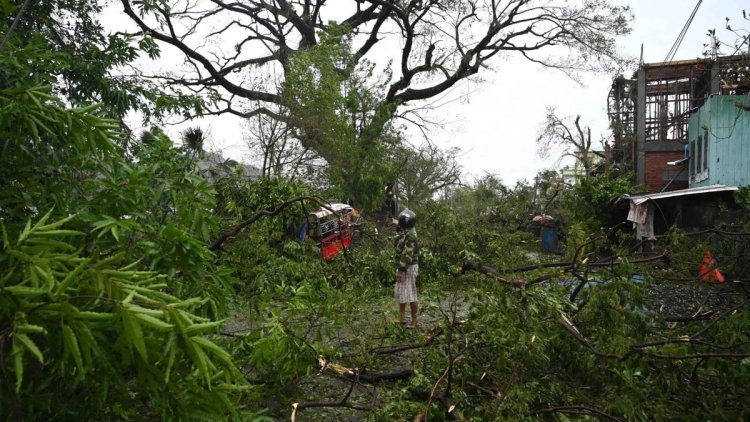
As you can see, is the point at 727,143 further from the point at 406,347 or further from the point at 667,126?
the point at 406,347

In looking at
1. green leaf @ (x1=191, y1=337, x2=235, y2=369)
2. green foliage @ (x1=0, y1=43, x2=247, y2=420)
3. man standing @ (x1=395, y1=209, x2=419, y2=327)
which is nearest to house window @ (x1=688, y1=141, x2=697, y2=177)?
man standing @ (x1=395, y1=209, x2=419, y2=327)

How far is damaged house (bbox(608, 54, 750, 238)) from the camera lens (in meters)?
12.7

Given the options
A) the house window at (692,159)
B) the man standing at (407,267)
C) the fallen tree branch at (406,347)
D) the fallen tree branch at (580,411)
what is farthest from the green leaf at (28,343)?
the house window at (692,159)

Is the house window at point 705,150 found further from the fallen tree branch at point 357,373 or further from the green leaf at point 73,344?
the green leaf at point 73,344

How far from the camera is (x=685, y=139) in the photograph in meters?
20.3

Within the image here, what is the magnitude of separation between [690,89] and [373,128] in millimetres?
11772

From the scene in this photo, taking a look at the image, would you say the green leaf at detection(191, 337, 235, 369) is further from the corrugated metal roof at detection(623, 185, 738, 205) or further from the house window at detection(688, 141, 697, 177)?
the house window at detection(688, 141, 697, 177)

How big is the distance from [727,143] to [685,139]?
21.9 ft

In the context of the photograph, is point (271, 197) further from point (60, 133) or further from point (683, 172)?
point (683, 172)

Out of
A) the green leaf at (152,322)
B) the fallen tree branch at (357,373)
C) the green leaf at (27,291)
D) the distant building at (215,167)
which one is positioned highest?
the distant building at (215,167)

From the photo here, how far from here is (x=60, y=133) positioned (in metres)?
2.26

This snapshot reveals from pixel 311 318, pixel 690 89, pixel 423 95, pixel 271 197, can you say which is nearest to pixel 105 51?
pixel 271 197

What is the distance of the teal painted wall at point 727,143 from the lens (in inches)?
541

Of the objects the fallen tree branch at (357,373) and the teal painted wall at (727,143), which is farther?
the teal painted wall at (727,143)
